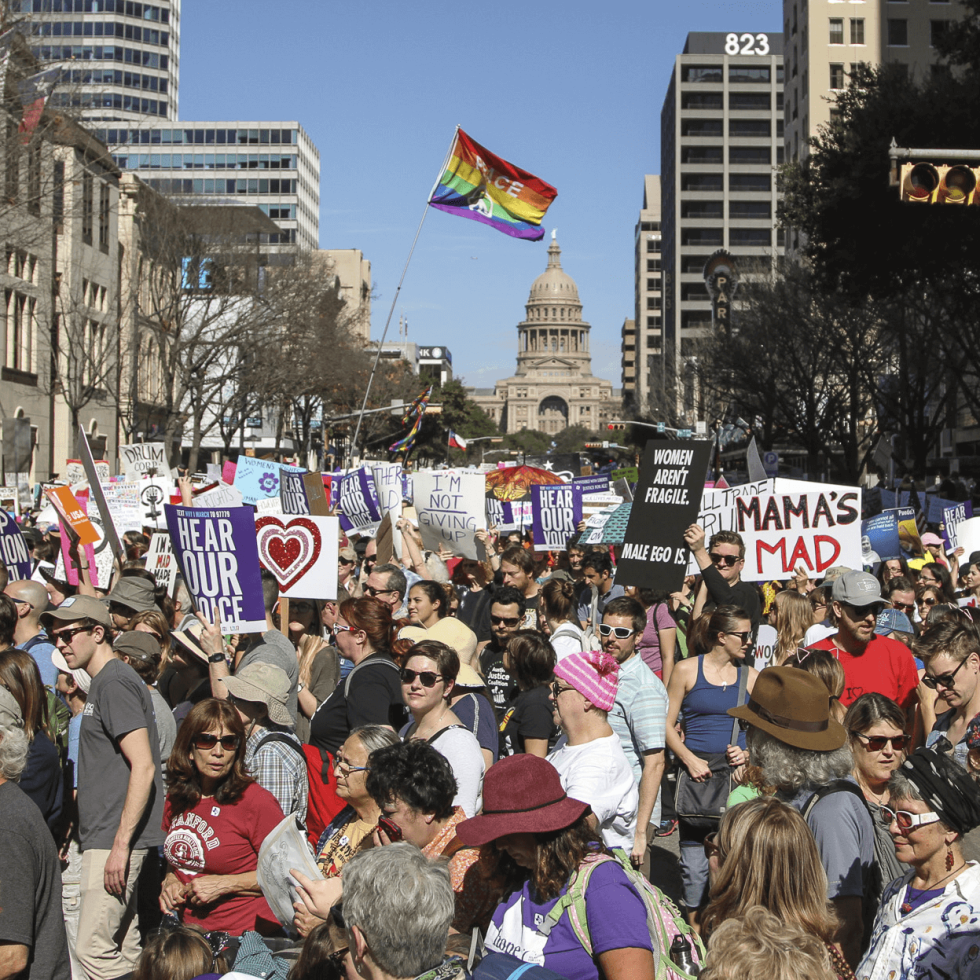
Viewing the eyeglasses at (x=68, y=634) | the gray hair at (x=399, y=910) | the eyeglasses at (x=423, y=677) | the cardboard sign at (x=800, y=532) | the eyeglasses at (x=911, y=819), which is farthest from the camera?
the cardboard sign at (x=800, y=532)

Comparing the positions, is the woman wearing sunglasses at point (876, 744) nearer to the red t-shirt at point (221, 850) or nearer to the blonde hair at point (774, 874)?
the blonde hair at point (774, 874)

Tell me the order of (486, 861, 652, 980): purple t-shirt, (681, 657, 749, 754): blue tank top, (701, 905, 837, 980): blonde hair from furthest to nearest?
1. (681, 657, 749, 754): blue tank top
2. (486, 861, 652, 980): purple t-shirt
3. (701, 905, 837, 980): blonde hair

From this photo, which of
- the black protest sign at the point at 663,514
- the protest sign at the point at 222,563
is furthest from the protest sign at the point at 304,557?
the black protest sign at the point at 663,514

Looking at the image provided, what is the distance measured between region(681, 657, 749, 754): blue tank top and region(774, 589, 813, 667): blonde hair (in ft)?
4.88

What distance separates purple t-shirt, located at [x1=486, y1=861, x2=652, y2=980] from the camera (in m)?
2.87

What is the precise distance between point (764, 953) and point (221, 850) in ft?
6.70

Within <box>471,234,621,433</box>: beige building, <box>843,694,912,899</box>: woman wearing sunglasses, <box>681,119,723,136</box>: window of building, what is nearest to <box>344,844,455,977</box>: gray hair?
<box>843,694,912,899</box>: woman wearing sunglasses

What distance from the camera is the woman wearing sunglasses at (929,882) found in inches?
118

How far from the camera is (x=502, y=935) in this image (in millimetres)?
3006

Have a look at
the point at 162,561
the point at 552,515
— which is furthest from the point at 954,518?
the point at 162,561

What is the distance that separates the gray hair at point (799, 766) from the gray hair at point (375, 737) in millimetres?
1192

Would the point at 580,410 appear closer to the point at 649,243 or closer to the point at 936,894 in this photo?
the point at 649,243

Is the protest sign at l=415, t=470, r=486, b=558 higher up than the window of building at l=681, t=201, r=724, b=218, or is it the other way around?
the window of building at l=681, t=201, r=724, b=218

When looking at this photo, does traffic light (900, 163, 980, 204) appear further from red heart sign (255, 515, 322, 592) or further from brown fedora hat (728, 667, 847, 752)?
brown fedora hat (728, 667, 847, 752)
